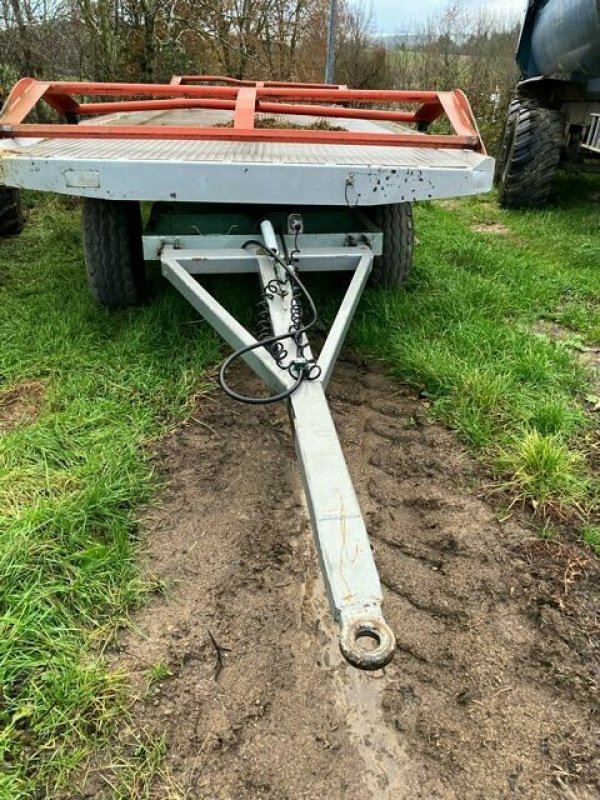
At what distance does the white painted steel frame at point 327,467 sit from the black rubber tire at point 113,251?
543mm

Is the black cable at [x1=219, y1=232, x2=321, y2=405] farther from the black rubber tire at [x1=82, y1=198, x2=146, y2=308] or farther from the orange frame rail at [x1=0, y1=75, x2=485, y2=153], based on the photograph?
the black rubber tire at [x1=82, y1=198, x2=146, y2=308]

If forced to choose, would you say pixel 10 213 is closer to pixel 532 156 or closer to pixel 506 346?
pixel 506 346

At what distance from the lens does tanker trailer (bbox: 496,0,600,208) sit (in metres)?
5.45

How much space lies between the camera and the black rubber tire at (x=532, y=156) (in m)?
6.07

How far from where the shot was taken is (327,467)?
1.64 metres

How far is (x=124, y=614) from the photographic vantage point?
174 cm

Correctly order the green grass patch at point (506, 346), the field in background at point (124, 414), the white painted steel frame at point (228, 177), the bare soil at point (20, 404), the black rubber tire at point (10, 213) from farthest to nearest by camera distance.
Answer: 1. the black rubber tire at point (10, 213)
2. the bare soil at point (20, 404)
3. the white painted steel frame at point (228, 177)
4. the green grass patch at point (506, 346)
5. the field in background at point (124, 414)

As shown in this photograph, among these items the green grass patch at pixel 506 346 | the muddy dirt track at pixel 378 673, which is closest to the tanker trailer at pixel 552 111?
the green grass patch at pixel 506 346

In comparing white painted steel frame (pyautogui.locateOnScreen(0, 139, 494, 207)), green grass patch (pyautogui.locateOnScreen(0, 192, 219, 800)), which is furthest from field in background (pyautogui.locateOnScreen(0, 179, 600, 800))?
white painted steel frame (pyautogui.locateOnScreen(0, 139, 494, 207))

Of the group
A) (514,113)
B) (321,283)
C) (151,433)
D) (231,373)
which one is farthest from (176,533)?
(514,113)

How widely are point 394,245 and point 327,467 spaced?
215cm

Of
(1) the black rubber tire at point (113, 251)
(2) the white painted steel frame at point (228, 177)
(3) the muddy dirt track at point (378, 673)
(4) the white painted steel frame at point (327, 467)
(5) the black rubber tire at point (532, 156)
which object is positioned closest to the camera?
(4) the white painted steel frame at point (327, 467)

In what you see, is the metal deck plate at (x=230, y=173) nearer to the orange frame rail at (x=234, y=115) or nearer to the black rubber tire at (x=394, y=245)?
the orange frame rail at (x=234, y=115)

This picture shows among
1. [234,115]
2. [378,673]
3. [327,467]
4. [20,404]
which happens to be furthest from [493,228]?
[378,673]
